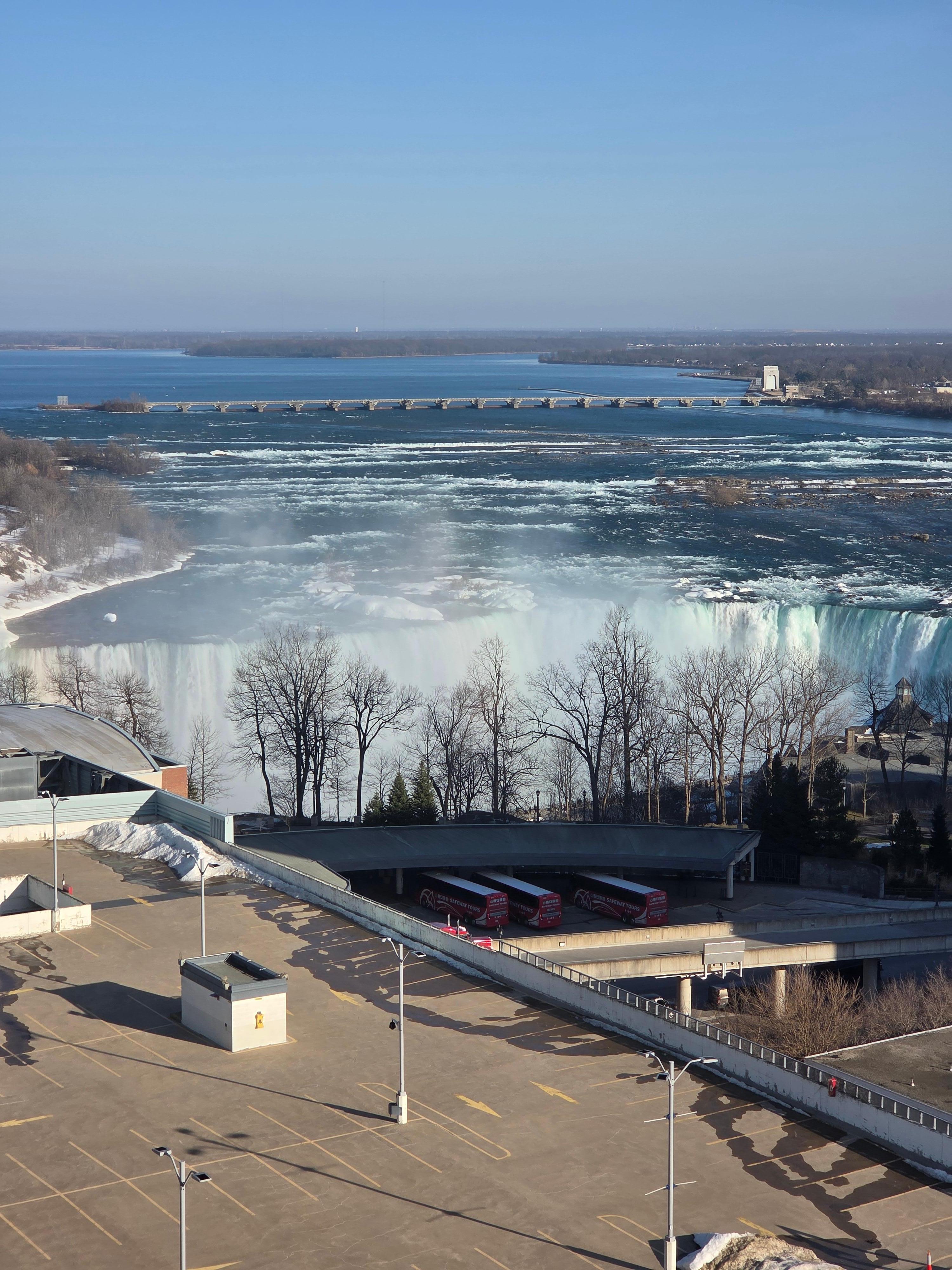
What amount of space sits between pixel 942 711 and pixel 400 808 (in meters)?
29.0

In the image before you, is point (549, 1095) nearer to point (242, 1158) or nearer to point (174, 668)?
point (242, 1158)

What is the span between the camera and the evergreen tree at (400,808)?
4703 centimetres

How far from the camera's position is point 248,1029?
2273cm

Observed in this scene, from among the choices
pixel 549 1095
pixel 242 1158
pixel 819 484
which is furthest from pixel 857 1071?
pixel 819 484

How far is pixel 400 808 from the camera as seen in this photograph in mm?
47094

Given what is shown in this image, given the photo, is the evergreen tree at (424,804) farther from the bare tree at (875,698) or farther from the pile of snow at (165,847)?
the bare tree at (875,698)

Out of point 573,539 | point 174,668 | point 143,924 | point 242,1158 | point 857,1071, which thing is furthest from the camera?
point 573,539

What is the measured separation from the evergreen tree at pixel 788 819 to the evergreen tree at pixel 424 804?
437 inches

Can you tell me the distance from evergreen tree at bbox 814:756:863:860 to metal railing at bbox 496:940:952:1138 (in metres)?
23.3

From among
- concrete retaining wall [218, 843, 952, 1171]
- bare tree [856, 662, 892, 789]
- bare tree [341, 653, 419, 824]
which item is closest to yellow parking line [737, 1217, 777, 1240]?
concrete retaining wall [218, 843, 952, 1171]

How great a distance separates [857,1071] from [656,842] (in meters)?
17.6

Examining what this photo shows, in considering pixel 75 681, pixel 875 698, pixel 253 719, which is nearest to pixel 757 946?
pixel 253 719

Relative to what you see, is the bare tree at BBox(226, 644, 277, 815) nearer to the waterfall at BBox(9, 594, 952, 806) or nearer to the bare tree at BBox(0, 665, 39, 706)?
the waterfall at BBox(9, 594, 952, 806)

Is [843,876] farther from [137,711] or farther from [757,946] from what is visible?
[137,711]
